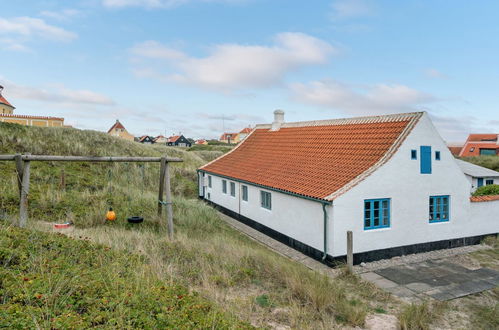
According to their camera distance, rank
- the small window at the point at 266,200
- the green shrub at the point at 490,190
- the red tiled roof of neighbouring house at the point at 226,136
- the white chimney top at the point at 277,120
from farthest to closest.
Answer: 1. the red tiled roof of neighbouring house at the point at 226,136
2. the white chimney top at the point at 277,120
3. the green shrub at the point at 490,190
4. the small window at the point at 266,200

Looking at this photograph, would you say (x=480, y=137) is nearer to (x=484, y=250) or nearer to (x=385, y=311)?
(x=484, y=250)

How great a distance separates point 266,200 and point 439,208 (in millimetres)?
7319

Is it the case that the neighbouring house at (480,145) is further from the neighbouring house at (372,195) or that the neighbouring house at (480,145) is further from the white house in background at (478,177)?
the neighbouring house at (372,195)

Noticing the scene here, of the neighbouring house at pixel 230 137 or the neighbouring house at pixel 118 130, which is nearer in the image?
the neighbouring house at pixel 118 130

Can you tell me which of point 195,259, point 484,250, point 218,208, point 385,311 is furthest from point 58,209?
point 484,250

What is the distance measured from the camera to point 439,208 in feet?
43.9

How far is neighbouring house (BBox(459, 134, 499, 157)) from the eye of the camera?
5362cm

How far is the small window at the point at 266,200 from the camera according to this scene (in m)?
15.2

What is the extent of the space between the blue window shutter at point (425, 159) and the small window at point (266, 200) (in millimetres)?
6431

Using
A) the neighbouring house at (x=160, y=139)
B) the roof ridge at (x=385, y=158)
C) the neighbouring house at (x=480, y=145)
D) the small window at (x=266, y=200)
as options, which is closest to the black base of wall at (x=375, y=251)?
the small window at (x=266, y=200)

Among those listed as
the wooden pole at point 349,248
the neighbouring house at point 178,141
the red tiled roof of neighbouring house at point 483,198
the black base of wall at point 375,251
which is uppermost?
the neighbouring house at point 178,141

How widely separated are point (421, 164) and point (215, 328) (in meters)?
10.8

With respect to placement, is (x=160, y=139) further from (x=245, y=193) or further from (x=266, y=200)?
(x=266, y=200)

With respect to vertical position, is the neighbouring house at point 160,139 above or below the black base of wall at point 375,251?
above
